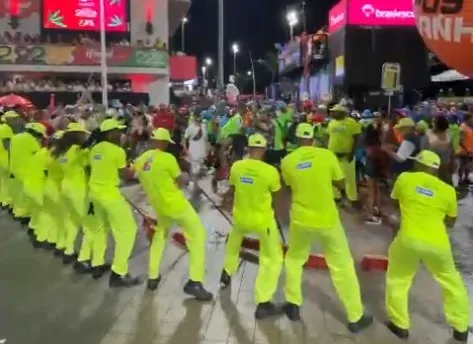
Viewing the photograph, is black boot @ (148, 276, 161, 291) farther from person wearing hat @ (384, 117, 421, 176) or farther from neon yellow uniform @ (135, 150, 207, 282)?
person wearing hat @ (384, 117, 421, 176)

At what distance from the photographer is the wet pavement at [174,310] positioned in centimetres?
616

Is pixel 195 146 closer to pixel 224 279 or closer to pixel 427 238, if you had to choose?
pixel 224 279

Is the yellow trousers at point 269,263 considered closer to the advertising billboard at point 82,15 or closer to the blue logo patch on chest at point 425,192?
the blue logo patch on chest at point 425,192

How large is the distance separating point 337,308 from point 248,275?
5.06 feet

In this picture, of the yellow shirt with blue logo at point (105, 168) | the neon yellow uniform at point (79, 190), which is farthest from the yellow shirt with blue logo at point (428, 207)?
the neon yellow uniform at point (79, 190)

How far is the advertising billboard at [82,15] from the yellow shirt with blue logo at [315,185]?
3018cm

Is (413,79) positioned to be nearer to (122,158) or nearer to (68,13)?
(68,13)

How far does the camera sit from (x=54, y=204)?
30.9ft

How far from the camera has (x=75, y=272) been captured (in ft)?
27.8

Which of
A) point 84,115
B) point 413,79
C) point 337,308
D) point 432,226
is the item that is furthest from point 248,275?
point 413,79

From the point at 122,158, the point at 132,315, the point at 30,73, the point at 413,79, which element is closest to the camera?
the point at 132,315

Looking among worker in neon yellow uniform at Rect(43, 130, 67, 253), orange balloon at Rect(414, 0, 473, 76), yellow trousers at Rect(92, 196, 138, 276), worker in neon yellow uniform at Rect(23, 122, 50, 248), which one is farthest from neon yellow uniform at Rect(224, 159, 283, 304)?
worker in neon yellow uniform at Rect(23, 122, 50, 248)

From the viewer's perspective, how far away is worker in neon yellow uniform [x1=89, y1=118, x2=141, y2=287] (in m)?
7.58

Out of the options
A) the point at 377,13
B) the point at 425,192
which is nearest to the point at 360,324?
the point at 425,192
